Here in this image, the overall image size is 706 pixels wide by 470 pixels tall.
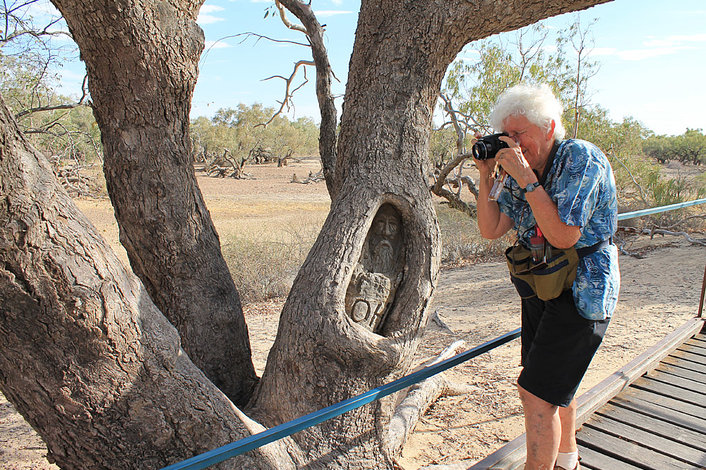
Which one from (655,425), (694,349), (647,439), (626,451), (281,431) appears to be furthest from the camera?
(694,349)

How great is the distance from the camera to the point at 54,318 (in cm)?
163

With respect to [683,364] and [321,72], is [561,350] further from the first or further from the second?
[321,72]

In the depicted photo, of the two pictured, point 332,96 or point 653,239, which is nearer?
point 332,96

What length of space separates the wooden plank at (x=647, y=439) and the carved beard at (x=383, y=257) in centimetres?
144

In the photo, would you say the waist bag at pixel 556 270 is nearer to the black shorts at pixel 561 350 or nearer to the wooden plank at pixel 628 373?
the black shorts at pixel 561 350

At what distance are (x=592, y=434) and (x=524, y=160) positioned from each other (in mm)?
1804

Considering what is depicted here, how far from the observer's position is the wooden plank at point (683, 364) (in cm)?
363

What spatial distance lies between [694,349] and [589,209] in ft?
9.80

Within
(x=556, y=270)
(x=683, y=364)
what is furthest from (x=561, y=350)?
(x=683, y=364)

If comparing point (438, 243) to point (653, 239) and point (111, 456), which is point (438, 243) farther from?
point (653, 239)

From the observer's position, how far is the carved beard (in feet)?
8.96

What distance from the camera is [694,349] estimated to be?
3988 mm

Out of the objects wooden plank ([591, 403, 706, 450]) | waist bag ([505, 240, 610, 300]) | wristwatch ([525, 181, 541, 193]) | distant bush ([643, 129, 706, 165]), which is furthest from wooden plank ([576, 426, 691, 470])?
distant bush ([643, 129, 706, 165])

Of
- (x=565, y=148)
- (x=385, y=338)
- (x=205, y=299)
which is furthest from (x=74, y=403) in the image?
(x=565, y=148)
